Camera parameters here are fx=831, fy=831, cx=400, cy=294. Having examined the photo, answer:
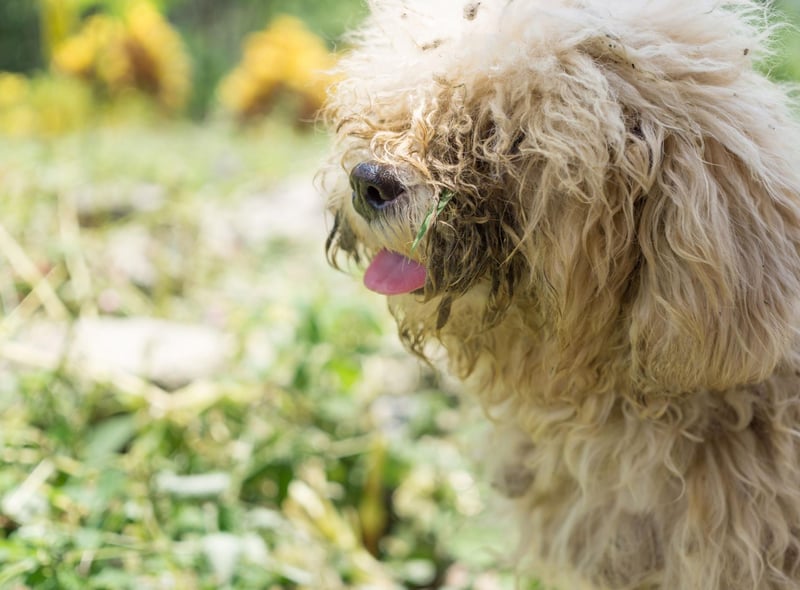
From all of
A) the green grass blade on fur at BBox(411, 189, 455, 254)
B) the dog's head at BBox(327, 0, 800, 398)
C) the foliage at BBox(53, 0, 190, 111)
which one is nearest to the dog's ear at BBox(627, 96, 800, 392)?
the dog's head at BBox(327, 0, 800, 398)

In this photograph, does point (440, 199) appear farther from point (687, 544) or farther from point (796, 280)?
point (687, 544)

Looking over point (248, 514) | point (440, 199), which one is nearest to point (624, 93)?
point (440, 199)

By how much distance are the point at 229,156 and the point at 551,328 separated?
13.4ft

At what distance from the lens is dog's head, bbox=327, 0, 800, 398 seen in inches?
48.6

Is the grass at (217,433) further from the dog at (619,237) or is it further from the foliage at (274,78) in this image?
the foliage at (274,78)

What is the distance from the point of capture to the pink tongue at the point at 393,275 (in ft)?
4.54

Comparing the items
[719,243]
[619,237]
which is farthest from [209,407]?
[719,243]

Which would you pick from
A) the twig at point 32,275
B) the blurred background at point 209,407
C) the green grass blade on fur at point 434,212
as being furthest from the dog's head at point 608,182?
the twig at point 32,275

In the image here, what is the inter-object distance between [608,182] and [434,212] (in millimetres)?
272

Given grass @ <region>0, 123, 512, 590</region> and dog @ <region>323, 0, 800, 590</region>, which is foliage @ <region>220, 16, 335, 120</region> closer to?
grass @ <region>0, 123, 512, 590</region>

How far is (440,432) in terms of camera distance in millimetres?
2842

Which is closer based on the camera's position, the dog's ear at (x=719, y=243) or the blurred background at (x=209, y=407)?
the dog's ear at (x=719, y=243)

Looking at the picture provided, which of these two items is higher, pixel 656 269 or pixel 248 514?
pixel 656 269

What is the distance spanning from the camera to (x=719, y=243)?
121 cm
